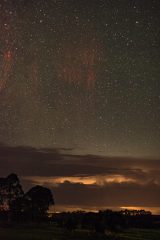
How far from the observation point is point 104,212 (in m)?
58.9

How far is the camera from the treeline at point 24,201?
9308 cm

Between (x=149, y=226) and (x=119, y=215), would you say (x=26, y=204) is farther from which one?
(x=119, y=215)

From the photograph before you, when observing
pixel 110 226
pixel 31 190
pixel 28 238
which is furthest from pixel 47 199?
pixel 28 238

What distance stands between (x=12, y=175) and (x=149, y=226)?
37.9 meters

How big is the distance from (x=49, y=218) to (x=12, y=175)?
567 inches

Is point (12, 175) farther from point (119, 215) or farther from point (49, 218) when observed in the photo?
point (119, 215)

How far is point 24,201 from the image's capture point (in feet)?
319

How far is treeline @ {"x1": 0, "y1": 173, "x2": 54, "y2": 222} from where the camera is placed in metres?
93.1

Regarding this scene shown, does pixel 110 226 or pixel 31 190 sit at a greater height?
pixel 31 190

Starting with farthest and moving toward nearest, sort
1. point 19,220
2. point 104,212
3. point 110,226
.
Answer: point 19,220 < point 104,212 < point 110,226

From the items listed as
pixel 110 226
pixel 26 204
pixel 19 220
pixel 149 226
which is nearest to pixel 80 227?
pixel 110 226

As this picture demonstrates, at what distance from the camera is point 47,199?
323ft

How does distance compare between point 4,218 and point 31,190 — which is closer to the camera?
point 4,218

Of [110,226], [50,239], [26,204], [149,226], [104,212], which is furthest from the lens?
[26,204]
